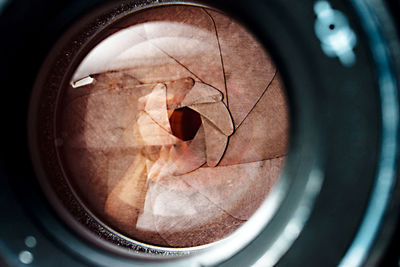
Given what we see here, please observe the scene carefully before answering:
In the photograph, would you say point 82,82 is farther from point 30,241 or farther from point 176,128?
point 30,241

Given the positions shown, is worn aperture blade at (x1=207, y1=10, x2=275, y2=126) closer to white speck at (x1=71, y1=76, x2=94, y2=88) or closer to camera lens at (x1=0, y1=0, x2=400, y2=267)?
camera lens at (x1=0, y1=0, x2=400, y2=267)

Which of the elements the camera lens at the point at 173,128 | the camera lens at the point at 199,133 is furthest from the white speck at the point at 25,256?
the camera lens at the point at 173,128

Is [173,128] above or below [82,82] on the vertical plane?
below

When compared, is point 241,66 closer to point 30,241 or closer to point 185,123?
point 185,123

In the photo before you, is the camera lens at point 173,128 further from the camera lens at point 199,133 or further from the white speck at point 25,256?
the white speck at point 25,256

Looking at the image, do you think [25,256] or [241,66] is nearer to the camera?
[25,256]

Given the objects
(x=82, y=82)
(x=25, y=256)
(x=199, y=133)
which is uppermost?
(x=82, y=82)

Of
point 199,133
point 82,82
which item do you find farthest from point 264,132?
point 82,82

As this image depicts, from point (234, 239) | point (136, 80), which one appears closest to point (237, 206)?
point (234, 239)
